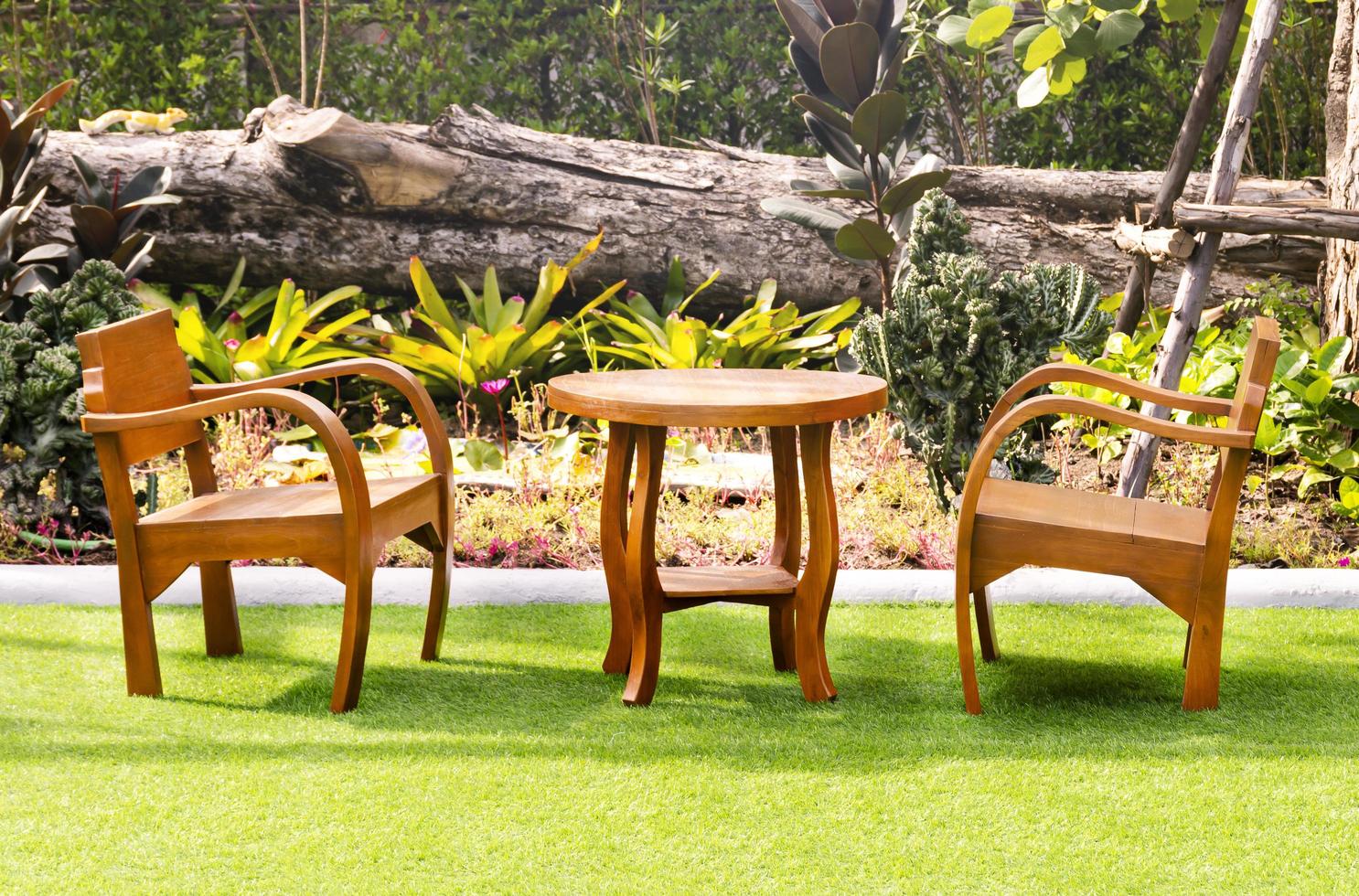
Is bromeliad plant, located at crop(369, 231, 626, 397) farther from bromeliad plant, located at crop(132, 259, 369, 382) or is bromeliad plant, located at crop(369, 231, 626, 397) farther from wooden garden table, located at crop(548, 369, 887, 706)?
wooden garden table, located at crop(548, 369, 887, 706)

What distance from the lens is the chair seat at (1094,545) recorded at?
106 inches

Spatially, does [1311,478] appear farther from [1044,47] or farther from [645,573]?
[645,573]

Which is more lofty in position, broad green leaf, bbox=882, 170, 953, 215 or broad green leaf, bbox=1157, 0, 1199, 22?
broad green leaf, bbox=1157, 0, 1199, 22

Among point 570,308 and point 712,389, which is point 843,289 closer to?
point 570,308

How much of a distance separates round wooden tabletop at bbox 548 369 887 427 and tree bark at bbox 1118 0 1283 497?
1.31m

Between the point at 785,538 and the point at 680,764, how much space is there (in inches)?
33.7

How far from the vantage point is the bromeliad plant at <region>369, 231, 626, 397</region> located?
205 inches

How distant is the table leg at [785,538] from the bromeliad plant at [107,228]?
269 centimetres

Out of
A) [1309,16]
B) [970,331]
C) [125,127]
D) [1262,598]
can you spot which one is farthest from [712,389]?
[1309,16]

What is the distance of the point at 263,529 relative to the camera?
9.03ft

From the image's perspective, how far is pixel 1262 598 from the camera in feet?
11.7

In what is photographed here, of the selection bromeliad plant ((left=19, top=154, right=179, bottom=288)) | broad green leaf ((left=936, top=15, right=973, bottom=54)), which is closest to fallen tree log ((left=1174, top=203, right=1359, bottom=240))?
broad green leaf ((left=936, top=15, right=973, bottom=54))

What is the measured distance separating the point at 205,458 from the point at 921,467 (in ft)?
8.56

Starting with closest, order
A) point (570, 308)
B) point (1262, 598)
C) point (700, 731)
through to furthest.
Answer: point (700, 731) → point (1262, 598) → point (570, 308)
